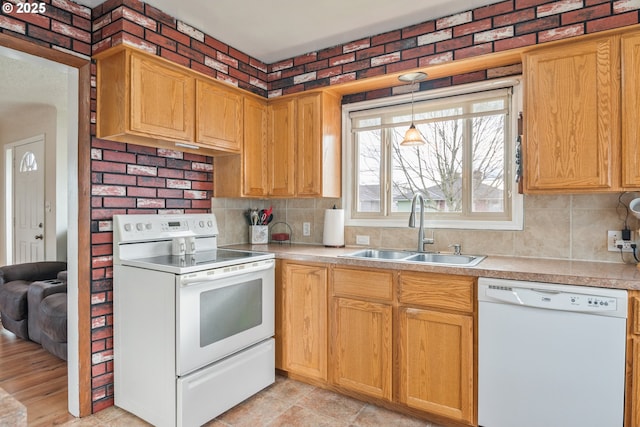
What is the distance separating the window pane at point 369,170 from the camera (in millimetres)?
3002

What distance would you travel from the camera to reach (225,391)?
2.19 metres

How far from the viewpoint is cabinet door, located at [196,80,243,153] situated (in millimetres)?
2533

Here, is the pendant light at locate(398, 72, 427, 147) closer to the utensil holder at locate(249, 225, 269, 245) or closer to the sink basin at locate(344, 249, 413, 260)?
the sink basin at locate(344, 249, 413, 260)

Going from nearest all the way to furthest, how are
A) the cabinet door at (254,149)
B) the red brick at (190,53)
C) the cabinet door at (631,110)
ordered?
the cabinet door at (631,110) → the red brick at (190,53) → the cabinet door at (254,149)

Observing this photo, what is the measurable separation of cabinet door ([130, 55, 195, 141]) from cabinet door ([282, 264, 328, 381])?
118 centimetres

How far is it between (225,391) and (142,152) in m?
1.61

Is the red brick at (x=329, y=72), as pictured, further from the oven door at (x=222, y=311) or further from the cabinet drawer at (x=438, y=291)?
the cabinet drawer at (x=438, y=291)

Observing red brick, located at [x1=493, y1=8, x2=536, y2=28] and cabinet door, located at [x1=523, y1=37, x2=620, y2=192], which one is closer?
cabinet door, located at [x1=523, y1=37, x2=620, y2=192]

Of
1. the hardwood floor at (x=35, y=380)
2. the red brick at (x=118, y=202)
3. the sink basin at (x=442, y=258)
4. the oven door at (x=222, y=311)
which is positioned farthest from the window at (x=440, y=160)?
the hardwood floor at (x=35, y=380)

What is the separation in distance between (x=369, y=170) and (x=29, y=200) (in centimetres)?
458

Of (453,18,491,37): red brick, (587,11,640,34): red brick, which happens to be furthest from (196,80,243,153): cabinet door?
(587,11,640,34): red brick

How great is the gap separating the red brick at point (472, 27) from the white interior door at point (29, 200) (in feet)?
16.1

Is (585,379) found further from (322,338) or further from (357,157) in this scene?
(357,157)

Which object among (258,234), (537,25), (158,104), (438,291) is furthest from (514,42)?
(258,234)
